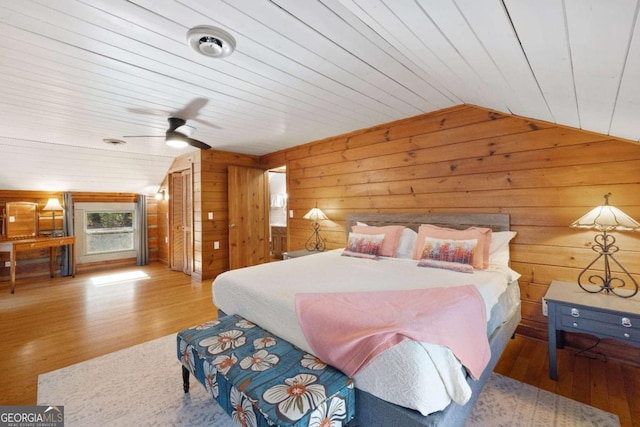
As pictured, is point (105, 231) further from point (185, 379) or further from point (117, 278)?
point (185, 379)

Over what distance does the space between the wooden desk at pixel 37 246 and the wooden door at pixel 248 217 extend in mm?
2865

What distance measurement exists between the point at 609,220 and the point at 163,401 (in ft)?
10.5

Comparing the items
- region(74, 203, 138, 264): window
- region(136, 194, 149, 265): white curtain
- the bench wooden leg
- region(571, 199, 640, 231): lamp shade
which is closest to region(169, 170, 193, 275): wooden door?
region(136, 194, 149, 265): white curtain

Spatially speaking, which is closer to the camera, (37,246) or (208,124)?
(208,124)

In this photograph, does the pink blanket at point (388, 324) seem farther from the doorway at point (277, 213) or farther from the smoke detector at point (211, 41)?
the doorway at point (277, 213)

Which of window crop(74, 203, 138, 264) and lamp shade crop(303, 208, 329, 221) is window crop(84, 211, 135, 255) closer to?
window crop(74, 203, 138, 264)

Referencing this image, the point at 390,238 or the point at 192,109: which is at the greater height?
the point at 192,109

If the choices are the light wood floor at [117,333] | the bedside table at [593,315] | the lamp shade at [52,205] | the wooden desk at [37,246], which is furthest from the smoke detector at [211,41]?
the lamp shade at [52,205]

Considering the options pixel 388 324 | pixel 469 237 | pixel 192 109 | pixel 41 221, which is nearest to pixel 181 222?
pixel 41 221

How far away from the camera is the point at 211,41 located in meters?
1.66

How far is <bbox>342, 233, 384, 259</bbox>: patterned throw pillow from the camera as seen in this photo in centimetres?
296

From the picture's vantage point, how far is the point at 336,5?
1.39 metres

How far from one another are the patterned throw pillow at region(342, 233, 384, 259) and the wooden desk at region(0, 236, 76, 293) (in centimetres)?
492

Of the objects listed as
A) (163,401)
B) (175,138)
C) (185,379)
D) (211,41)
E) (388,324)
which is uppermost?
(211,41)
